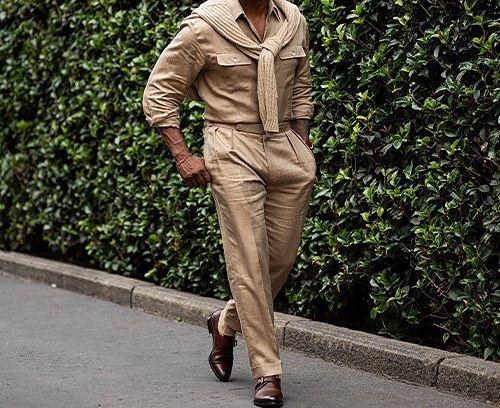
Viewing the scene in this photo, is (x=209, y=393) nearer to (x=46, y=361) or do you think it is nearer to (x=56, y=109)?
(x=46, y=361)

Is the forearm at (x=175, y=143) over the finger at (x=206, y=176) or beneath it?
over

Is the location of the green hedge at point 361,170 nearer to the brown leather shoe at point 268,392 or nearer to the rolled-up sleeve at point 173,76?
the brown leather shoe at point 268,392

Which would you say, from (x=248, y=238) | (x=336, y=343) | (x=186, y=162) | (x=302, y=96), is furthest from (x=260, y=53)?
(x=336, y=343)

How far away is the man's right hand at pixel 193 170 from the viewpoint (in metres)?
5.79

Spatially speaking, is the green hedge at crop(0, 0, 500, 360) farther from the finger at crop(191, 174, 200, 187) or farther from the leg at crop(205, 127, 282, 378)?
the finger at crop(191, 174, 200, 187)

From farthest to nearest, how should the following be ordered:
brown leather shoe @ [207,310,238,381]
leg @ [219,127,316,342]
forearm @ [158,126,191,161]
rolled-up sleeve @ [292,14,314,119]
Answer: brown leather shoe @ [207,310,238,381] < rolled-up sleeve @ [292,14,314,119] < leg @ [219,127,316,342] < forearm @ [158,126,191,161]

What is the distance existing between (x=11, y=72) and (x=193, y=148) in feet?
10.8

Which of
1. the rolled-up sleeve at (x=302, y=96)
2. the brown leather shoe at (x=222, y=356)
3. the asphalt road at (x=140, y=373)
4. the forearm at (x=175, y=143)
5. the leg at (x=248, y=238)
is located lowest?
the asphalt road at (x=140, y=373)

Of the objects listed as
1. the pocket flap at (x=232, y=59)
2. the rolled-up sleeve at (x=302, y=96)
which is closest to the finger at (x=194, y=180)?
the pocket flap at (x=232, y=59)

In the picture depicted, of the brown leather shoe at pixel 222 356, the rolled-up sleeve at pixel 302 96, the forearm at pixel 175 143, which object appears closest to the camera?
the forearm at pixel 175 143

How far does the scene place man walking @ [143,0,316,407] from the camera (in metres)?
5.77

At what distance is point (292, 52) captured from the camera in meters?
5.91

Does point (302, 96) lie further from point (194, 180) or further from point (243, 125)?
point (194, 180)

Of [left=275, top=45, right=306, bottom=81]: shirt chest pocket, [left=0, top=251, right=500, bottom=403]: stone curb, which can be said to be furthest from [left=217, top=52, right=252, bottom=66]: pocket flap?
[left=0, top=251, right=500, bottom=403]: stone curb
